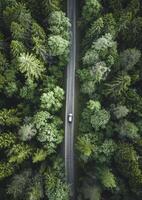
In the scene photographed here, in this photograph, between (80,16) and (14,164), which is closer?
(14,164)

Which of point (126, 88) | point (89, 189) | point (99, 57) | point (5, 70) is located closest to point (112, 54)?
point (99, 57)

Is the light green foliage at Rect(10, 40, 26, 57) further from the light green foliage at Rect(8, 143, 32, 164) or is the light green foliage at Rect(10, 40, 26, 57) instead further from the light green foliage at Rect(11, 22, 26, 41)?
the light green foliage at Rect(8, 143, 32, 164)

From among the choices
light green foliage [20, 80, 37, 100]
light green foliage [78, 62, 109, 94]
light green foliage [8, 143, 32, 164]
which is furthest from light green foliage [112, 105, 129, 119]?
light green foliage [8, 143, 32, 164]

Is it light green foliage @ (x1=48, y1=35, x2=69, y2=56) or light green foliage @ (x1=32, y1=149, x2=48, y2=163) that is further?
light green foliage @ (x1=48, y1=35, x2=69, y2=56)

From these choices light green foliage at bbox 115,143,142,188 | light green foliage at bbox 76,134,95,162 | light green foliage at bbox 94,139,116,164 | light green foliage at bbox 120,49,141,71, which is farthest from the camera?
light green foliage at bbox 120,49,141,71

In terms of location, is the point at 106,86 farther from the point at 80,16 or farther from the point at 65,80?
the point at 80,16

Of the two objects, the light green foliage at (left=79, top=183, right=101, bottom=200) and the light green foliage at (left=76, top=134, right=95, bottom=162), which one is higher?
the light green foliage at (left=76, top=134, right=95, bottom=162)
